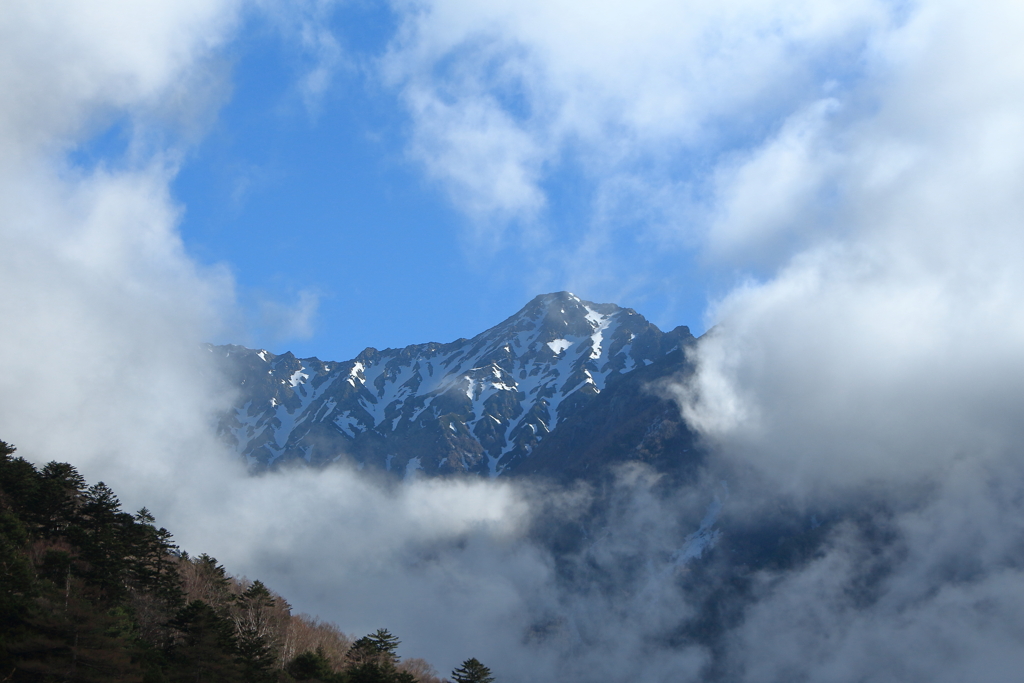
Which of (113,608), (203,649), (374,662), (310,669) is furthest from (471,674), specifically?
(113,608)

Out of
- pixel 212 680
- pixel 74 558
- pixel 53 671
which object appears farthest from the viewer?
pixel 74 558

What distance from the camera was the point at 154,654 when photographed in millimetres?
72062

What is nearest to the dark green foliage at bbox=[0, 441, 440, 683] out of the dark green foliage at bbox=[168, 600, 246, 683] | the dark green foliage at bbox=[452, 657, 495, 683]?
the dark green foliage at bbox=[168, 600, 246, 683]

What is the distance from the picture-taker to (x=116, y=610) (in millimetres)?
72250

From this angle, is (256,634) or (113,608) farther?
(256,634)

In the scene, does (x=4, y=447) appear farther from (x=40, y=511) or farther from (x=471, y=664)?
(x=471, y=664)

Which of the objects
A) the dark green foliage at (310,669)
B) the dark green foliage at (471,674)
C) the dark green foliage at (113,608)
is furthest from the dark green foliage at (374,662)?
the dark green foliage at (471,674)

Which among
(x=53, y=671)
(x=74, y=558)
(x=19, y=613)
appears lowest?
(x=53, y=671)

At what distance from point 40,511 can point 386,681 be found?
148 ft

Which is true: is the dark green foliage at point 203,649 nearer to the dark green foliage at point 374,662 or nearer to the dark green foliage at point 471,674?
the dark green foliage at point 374,662

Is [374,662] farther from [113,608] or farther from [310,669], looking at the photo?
[113,608]

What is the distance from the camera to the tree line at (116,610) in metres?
59.3

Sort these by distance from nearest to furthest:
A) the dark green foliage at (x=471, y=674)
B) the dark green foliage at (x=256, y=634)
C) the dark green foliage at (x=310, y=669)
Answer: the dark green foliage at (x=256, y=634), the dark green foliage at (x=310, y=669), the dark green foliage at (x=471, y=674)

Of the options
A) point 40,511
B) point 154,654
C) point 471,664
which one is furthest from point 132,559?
point 471,664
